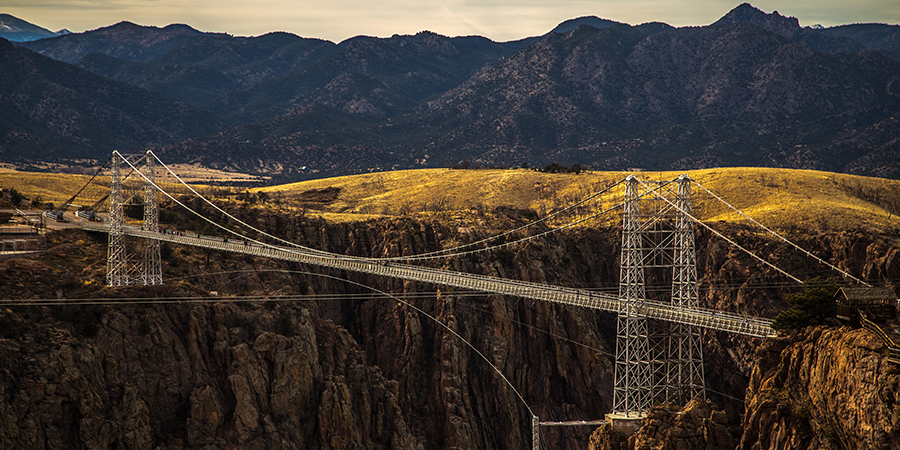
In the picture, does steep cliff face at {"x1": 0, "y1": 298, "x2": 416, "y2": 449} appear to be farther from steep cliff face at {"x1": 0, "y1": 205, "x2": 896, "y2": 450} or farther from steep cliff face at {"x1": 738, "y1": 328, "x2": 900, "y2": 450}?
steep cliff face at {"x1": 738, "y1": 328, "x2": 900, "y2": 450}

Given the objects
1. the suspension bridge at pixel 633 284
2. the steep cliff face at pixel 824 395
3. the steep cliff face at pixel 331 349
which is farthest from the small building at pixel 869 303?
the suspension bridge at pixel 633 284

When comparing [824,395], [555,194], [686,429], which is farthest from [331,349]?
[555,194]

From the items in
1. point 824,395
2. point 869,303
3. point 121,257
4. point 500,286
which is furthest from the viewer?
point 121,257

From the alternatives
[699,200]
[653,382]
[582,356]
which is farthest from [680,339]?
[699,200]

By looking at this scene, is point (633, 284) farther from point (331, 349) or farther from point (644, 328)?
point (331, 349)

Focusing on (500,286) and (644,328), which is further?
(500,286)

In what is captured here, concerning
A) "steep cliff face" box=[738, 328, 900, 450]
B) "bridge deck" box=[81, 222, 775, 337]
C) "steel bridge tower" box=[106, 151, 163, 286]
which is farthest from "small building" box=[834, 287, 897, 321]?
"steel bridge tower" box=[106, 151, 163, 286]

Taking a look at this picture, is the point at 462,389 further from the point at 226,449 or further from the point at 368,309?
the point at 226,449
